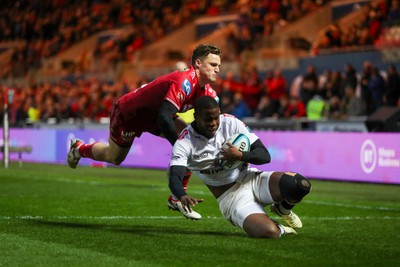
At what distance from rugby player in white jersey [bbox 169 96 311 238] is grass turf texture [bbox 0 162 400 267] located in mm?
239

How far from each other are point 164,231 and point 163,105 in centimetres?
143

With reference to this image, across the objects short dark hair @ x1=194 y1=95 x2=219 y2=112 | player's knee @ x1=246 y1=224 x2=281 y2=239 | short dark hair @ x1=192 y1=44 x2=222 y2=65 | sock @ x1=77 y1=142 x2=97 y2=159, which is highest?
short dark hair @ x1=192 y1=44 x2=222 y2=65

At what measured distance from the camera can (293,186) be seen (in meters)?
8.73

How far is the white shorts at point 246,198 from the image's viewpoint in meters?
8.87

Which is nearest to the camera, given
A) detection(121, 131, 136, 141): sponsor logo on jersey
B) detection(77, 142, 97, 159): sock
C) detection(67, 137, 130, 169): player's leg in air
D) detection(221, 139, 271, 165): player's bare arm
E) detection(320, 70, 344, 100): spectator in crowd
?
detection(221, 139, 271, 165): player's bare arm

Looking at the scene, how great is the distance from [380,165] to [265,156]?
8.87m

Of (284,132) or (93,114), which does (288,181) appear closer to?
(284,132)

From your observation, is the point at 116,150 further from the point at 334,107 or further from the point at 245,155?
the point at 334,107

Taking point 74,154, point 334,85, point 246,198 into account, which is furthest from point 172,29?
point 246,198

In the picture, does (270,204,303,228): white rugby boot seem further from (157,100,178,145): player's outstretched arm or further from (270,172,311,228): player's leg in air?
(157,100,178,145): player's outstretched arm

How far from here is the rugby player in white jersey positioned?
856 cm

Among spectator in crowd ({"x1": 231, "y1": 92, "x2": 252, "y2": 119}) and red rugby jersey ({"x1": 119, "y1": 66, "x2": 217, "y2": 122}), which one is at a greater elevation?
red rugby jersey ({"x1": 119, "y1": 66, "x2": 217, "y2": 122})

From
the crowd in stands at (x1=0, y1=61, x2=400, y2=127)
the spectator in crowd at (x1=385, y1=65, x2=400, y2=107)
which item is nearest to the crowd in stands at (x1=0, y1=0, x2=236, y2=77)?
the crowd in stands at (x1=0, y1=61, x2=400, y2=127)

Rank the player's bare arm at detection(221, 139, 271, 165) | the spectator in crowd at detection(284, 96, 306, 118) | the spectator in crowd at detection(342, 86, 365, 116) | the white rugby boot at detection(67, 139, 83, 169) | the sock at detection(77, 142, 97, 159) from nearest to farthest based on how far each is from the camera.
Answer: the player's bare arm at detection(221, 139, 271, 165) < the sock at detection(77, 142, 97, 159) < the white rugby boot at detection(67, 139, 83, 169) < the spectator in crowd at detection(342, 86, 365, 116) < the spectator in crowd at detection(284, 96, 306, 118)
